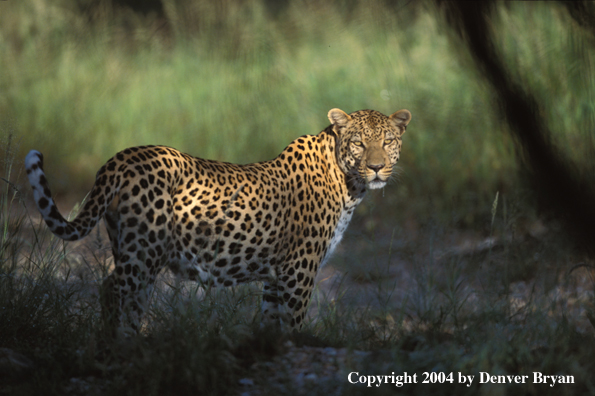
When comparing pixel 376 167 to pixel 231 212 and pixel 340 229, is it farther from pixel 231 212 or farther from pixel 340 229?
pixel 231 212

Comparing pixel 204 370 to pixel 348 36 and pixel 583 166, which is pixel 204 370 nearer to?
pixel 348 36

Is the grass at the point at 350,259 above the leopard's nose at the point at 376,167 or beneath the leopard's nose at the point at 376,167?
beneath

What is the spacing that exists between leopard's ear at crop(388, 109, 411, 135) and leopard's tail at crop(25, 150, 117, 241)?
2.36 metres

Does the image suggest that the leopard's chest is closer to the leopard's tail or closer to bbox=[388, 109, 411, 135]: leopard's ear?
bbox=[388, 109, 411, 135]: leopard's ear

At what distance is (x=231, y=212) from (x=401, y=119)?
171cm

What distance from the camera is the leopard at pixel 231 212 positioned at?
12.2ft

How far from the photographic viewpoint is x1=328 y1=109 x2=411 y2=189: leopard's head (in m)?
4.79

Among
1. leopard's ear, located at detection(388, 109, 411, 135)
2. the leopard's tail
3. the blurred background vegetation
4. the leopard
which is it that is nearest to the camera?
the blurred background vegetation

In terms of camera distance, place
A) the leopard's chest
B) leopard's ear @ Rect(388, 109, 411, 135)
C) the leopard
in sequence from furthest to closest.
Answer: leopard's ear @ Rect(388, 109, 411, 135)
the leopard's chest
the leopard

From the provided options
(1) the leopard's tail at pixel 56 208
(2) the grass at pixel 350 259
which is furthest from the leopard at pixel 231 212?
(2) the grass at pixel 350 259

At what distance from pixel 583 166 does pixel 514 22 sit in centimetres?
51

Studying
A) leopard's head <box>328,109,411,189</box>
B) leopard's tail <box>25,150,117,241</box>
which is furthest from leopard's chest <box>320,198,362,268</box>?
leopard's tail <box>25,150,117,241</box>

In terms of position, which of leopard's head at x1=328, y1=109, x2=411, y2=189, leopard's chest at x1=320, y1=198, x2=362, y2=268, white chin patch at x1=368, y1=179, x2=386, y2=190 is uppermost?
leopard's head at x1=328, y1=109, x2=411, y2=189

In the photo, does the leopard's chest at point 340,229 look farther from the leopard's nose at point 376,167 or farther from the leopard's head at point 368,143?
the leopard's nose at point 376,167
